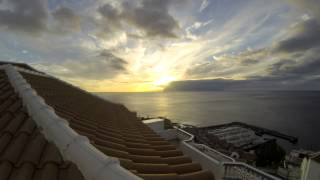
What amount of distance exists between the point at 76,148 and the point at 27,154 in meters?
0.65

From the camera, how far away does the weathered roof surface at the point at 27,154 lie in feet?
10.2

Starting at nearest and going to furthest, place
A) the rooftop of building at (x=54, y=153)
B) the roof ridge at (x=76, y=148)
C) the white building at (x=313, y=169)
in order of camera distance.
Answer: the roof ridge at (x=76, y=148) → the rooftop of building at (x=54, y=153) → the white building at (x=313, y=169)

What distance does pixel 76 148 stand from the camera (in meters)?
3.62

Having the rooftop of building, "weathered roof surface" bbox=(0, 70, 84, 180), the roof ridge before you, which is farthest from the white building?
"weathered roof surface" bbox=(0, 70, 84, 180)

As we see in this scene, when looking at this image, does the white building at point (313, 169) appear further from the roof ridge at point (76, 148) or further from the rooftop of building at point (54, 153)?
the roof ridge at point (76, 148)

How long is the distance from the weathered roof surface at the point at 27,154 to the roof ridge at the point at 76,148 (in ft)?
0.30

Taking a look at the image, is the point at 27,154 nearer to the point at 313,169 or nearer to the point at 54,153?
the point at 54,153

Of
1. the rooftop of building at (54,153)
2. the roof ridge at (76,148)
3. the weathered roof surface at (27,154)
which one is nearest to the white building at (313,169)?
the rooftop of building at (54,153)

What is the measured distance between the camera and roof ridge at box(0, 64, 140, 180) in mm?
3039

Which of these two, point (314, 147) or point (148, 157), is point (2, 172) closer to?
point (148, 157)

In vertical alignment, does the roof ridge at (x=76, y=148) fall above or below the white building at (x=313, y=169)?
above

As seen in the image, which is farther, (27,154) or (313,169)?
(313,169)

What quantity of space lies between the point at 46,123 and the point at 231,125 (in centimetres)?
10274

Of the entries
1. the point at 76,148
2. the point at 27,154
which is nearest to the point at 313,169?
the point at 76,148
